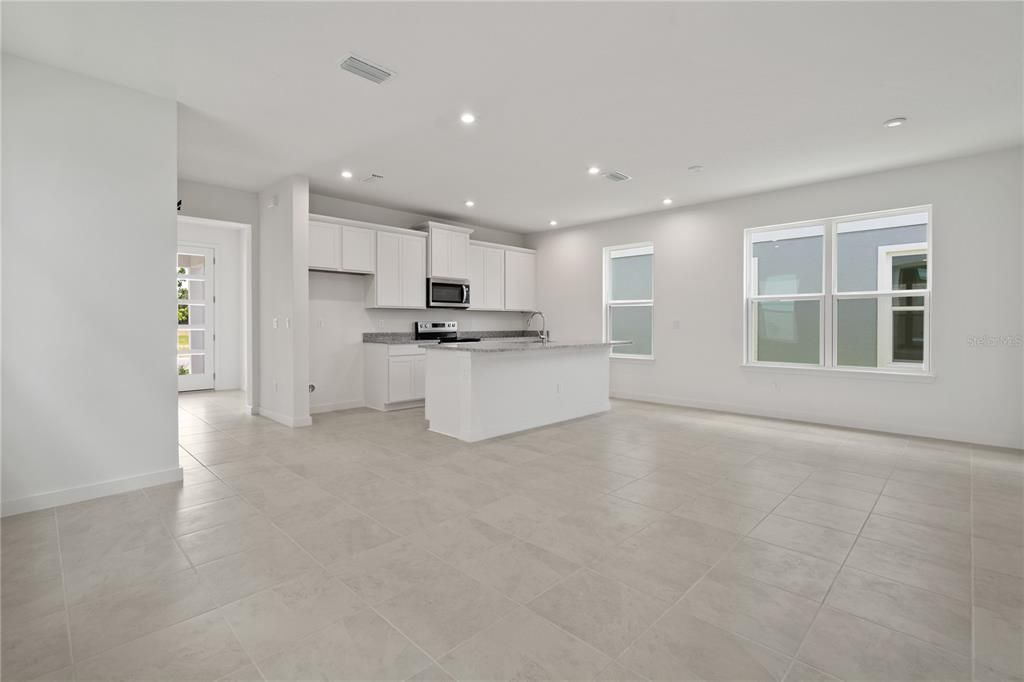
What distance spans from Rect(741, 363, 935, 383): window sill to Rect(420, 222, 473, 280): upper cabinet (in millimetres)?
4196

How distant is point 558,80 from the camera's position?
3215mm

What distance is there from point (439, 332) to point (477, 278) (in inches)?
42.1

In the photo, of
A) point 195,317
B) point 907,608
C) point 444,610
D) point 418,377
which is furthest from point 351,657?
point 195,317

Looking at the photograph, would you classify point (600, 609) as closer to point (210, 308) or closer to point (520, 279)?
point (520, 279)

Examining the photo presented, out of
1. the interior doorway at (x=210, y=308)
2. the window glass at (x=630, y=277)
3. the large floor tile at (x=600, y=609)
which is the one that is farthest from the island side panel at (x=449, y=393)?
the interior doorway at (x=210, y=308)

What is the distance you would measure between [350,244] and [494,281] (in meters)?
2.53

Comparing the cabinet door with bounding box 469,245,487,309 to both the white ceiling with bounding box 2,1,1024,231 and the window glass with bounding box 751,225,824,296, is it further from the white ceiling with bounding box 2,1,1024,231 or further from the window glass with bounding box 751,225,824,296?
the window glass with bounding box 751,225,824,296

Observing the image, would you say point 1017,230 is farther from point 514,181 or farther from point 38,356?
point 38,356

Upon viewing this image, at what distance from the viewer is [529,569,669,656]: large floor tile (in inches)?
70.4

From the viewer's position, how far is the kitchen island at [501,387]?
4.70m

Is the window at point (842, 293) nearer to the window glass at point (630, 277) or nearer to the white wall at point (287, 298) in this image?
the window glass at point (630, 277)

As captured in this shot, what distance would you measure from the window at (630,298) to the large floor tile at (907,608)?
5.04 m

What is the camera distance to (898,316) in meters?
5.18

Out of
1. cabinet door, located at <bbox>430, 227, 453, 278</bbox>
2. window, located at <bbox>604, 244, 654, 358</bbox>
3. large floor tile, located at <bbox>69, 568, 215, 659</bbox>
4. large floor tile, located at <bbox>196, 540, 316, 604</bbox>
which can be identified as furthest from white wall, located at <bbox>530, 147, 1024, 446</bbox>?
large floor tile, located at <bbox>69, 568, 215, 659</bbox>
